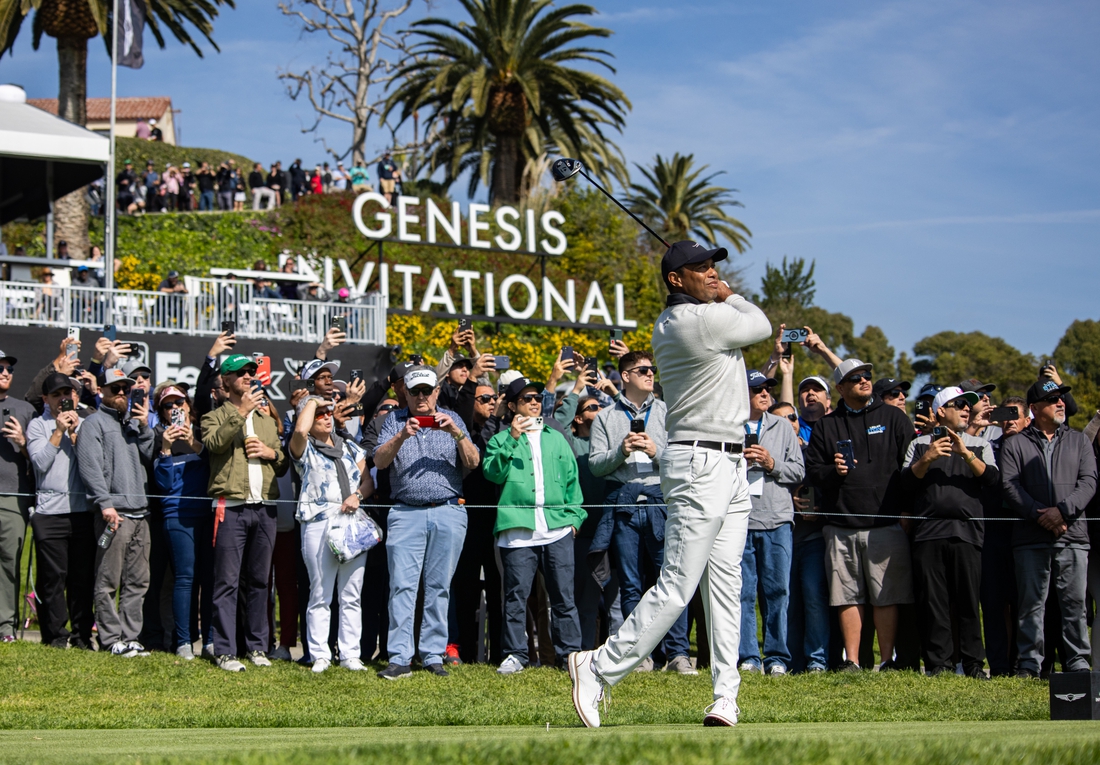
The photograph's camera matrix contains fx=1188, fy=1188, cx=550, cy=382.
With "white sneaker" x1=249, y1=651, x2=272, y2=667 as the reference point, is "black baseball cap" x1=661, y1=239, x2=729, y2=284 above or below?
above

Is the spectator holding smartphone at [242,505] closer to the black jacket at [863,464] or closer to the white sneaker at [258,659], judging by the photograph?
the white sneaker at [258,659]

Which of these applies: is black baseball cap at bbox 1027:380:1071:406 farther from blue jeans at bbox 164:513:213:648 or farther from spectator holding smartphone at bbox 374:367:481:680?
blue jeans at bbox 164:513:213:648

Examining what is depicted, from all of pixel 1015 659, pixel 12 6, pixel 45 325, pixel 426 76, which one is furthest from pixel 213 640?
pixel 426 76

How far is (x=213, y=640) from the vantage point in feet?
32.7

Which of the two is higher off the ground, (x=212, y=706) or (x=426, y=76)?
(x=426, y=76)

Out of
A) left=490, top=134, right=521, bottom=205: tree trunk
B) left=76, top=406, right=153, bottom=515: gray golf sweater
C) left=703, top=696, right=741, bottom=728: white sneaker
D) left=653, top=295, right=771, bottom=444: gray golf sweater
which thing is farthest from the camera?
left=490, top=134, right=521, bottom=205: tree trunk

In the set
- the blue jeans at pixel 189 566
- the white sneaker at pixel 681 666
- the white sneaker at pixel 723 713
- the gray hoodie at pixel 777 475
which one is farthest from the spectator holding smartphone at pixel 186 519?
the white sneaker at pixel 723 713

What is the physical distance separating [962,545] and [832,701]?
95.2 inches

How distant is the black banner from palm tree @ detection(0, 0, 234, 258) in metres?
13.8

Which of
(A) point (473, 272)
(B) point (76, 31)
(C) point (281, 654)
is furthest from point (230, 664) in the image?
(B) point (76, 31)

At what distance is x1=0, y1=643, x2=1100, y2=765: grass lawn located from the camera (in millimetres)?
4066

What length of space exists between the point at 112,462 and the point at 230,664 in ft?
7.00

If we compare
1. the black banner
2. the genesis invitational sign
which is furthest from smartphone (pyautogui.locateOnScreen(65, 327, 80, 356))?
the genesis invitational sign

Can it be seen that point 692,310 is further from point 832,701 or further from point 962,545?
point 962,545
